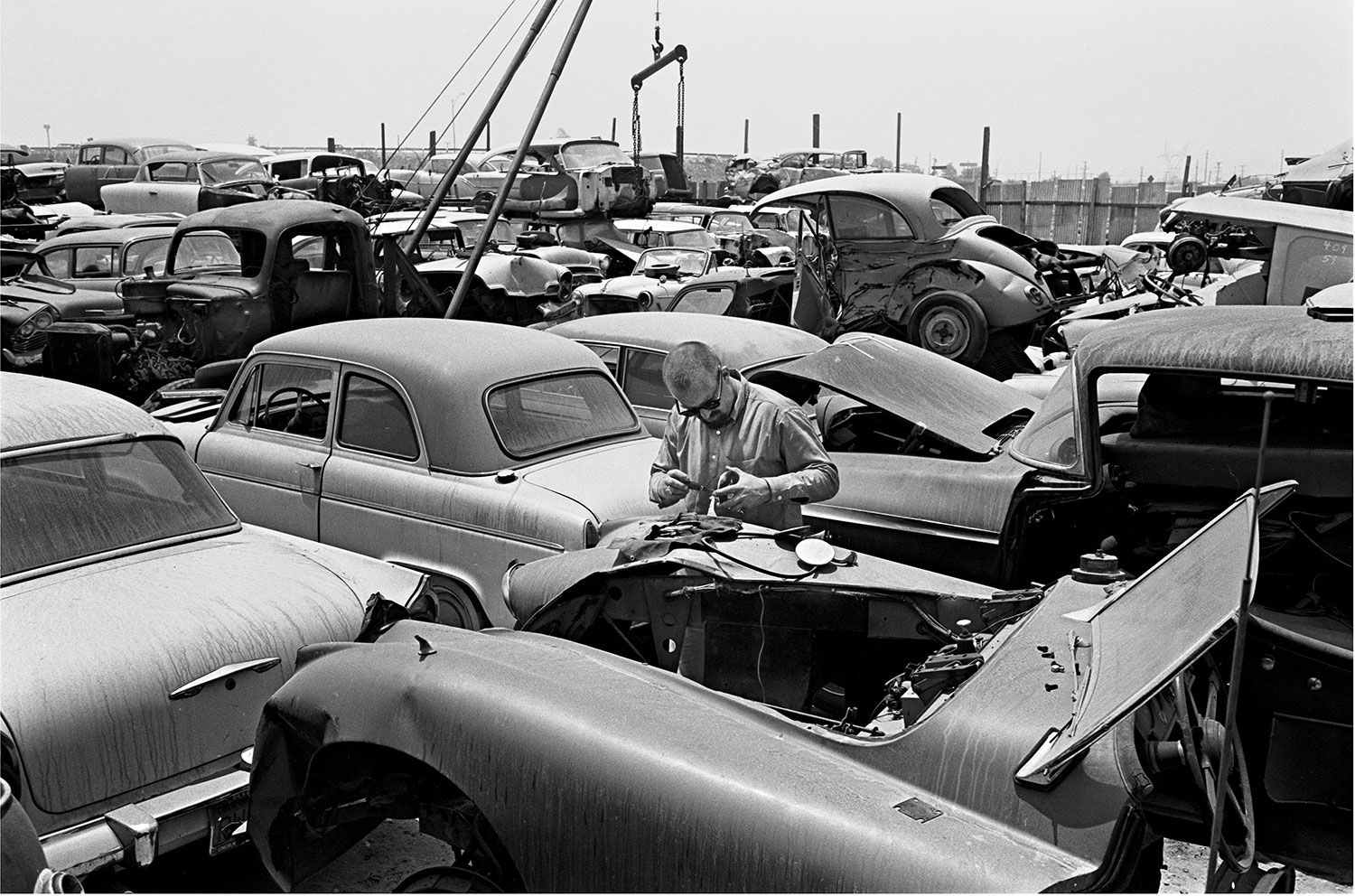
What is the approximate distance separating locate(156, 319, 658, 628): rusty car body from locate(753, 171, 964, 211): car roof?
24.6 feet

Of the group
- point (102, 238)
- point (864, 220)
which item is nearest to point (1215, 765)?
point (864, 220)

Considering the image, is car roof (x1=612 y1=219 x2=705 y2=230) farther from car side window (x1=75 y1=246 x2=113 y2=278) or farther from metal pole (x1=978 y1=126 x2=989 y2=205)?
metal pole (x1=978 y1=126 x2=989 y2=205)

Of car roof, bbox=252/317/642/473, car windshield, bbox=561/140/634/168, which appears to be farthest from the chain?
car roof, bbox=252/317/642/473

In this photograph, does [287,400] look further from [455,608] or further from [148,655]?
[148,655]

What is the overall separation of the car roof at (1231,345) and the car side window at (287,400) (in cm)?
405

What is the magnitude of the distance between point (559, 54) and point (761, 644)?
32.3ft

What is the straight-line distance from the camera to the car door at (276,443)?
6539mm

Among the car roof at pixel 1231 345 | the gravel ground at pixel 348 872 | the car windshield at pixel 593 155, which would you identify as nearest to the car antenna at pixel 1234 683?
the car roof at pixel 1231 345

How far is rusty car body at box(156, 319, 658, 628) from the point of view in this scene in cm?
590

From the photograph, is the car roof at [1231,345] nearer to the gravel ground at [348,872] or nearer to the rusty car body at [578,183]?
the gravel ground at [348,872]

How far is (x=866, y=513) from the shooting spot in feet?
18.6

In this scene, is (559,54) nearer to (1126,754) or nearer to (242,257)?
(242,257)

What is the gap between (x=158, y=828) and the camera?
3.74 meters

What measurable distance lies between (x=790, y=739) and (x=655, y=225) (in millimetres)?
17220
